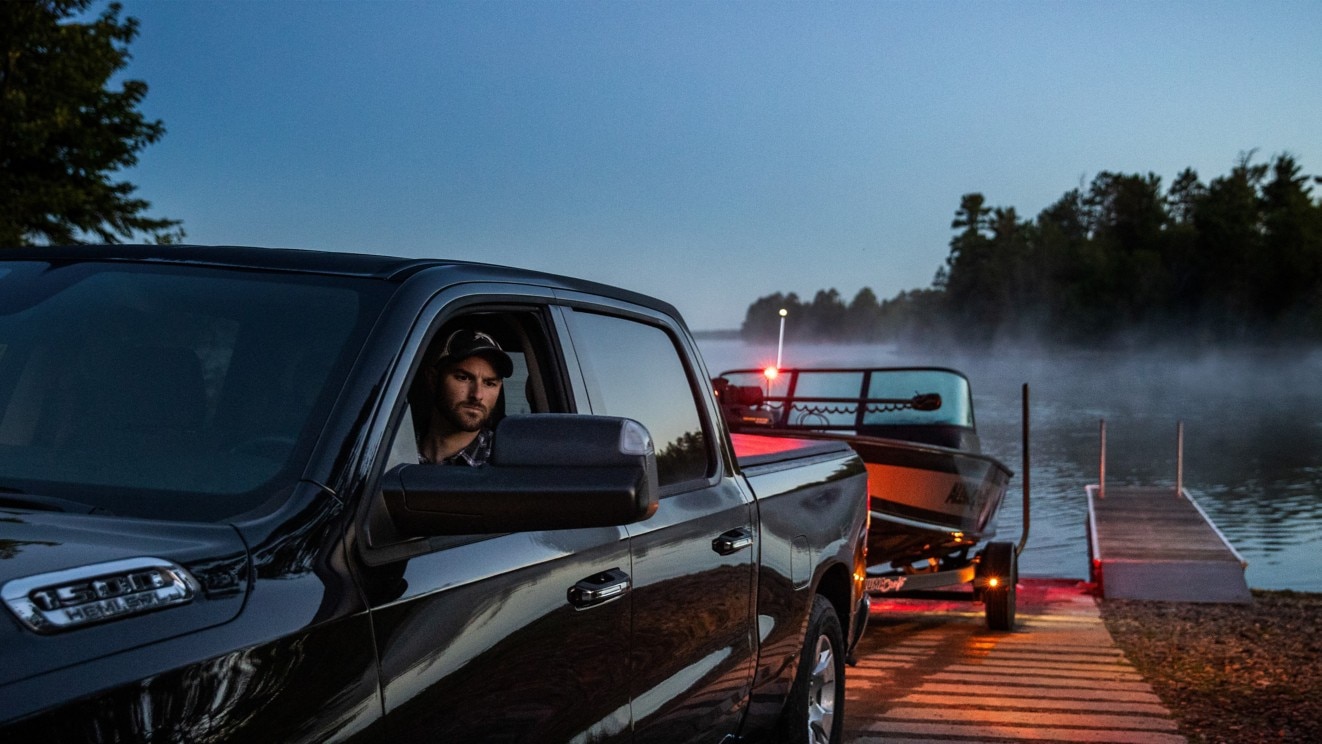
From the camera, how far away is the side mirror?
2.54 m

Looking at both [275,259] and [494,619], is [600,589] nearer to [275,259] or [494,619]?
[494,619]

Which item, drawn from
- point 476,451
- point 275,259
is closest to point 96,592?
point 275,259

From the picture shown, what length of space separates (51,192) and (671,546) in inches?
1375

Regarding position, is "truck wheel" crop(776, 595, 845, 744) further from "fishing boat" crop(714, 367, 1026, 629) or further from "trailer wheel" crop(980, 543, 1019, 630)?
"trailer wheel" crop(980, 543, 1019, 630)

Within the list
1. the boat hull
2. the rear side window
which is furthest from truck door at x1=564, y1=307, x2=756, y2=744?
the boat hull

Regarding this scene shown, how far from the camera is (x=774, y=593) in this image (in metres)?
4.95

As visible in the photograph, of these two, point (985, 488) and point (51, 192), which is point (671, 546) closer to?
point (985, 488)

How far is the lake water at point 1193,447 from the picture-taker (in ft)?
121

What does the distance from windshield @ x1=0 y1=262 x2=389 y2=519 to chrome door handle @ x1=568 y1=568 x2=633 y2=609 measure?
31.6 inches

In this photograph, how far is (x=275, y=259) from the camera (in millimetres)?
3195

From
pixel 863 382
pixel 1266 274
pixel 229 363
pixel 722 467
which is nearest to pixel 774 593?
pixel 722 467

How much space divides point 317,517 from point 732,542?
86.5 inches

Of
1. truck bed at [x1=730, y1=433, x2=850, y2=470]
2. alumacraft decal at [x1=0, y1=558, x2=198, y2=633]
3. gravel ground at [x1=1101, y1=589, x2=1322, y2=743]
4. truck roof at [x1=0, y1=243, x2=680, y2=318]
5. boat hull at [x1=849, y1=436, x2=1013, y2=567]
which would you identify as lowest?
gravel ground at [x1=1101, y1=589, x2=1322, y2=743]

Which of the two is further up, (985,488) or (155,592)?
(155,592)
